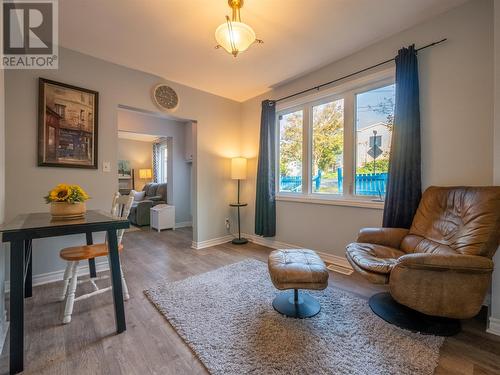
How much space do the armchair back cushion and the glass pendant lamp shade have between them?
6.80 ft

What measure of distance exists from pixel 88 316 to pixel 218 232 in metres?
2.30

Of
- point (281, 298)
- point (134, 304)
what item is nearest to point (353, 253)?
point (281, 298)

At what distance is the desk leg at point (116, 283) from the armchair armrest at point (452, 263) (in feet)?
6.49

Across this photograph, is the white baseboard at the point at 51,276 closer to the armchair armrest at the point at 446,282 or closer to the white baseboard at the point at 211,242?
the white baseboard at the point at 211,242

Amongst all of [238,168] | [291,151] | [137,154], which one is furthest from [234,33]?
[137,154]

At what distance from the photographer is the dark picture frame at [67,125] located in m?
2.34

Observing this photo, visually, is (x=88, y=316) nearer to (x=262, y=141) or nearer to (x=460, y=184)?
(x=262, y=141)

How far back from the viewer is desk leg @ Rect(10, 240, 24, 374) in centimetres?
125

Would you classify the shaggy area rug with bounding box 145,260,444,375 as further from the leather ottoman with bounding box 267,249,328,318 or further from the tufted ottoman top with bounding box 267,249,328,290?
the tufted ottoman top with bounding box 267,249,328,290

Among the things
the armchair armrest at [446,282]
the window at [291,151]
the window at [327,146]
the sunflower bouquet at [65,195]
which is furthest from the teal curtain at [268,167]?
the sunflower bouquet at [65,195]

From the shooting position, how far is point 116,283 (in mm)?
1612

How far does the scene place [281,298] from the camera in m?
1.99

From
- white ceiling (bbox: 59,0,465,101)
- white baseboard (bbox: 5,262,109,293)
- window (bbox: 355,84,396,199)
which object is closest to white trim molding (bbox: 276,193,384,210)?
window (bbox: 355,84,396,199)

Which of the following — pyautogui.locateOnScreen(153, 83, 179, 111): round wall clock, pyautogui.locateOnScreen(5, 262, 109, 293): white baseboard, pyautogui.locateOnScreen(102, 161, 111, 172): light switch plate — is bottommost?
pyautogui.locateOnScreen(5, 262, 109, 293): white baseboard
